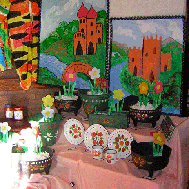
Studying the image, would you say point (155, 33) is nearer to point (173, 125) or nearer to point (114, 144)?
point (173, 125)

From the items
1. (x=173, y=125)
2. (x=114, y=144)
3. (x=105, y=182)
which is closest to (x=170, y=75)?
(x=173, y=125)

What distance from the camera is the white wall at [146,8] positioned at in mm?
2201

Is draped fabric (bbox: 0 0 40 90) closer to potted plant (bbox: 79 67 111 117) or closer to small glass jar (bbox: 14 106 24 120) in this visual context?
small glass jar (bbox: 14 106 24 120)

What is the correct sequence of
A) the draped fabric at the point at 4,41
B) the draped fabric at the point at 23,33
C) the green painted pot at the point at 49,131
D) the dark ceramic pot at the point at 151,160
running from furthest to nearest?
1. the draped fabric at the point at 23,33
2. the draped fabric at the point at 4,41
3. the green painted pot at the point at 49,131
4. the dark ceramic pot at the point at 151,160

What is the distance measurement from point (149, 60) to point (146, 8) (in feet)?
1.48

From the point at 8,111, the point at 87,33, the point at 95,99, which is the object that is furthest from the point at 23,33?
the point at 95,99

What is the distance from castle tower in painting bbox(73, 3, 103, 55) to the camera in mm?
2670

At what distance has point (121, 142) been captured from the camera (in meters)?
2.06

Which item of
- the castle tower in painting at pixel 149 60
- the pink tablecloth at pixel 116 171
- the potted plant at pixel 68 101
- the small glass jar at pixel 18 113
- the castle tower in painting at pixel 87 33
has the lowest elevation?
the pink tablecloth at pixel 116 171

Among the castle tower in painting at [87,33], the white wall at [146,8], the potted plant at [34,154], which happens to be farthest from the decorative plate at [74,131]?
the white wall at [146,8]

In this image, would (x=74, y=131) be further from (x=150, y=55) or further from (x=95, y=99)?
(x=150, y=55)

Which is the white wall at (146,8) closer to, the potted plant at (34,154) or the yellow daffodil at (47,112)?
the yellow daffodil at (47,112)

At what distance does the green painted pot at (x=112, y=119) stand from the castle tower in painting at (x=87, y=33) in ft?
2.65

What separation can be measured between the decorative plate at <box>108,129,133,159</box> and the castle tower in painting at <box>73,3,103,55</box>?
0.98m
